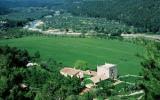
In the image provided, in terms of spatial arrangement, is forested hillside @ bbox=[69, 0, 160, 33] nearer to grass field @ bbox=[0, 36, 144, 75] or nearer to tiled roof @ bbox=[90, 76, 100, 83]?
grass field @ bbox=[0, 36, 144, 75]

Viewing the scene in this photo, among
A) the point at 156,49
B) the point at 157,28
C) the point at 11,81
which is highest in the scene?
the point at 156,49

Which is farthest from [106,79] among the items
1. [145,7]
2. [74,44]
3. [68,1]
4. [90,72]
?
[68,1]

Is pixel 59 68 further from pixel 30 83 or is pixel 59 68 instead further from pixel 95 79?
pixel 30 83

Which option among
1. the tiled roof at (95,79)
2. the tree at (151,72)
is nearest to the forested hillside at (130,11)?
the tiled roof at (95,79)

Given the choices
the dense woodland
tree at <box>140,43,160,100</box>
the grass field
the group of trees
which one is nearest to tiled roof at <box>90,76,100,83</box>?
the dense woodland

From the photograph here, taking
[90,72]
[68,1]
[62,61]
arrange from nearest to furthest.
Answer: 1. [90,72]
2. [62,61]
3. [68,1]

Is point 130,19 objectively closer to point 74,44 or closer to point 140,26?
point 140,26

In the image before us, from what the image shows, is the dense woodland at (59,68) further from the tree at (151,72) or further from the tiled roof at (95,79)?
the tiled roof at (95,79)

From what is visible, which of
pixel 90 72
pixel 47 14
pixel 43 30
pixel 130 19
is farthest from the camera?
pixel 47 14
